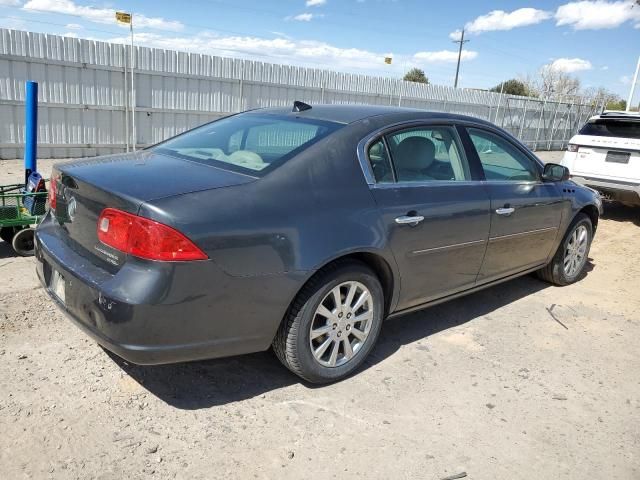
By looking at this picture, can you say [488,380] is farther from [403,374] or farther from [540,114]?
[540,114]

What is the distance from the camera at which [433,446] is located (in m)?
2.74

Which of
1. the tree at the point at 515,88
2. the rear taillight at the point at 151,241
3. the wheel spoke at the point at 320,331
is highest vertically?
the tree at the point at 515,88

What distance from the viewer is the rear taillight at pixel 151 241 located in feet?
7.95

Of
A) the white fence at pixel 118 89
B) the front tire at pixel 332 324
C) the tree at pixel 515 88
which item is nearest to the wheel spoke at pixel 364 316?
the front tire at pixel 332 324

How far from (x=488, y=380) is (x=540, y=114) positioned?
2208 cm

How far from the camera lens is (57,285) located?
295 centimetres

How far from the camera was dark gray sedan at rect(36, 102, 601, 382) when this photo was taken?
2.50 m

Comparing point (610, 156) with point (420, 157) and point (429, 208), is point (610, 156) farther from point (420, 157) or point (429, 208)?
point (429, 208)

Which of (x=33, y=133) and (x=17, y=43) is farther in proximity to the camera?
(x=17, y=43)

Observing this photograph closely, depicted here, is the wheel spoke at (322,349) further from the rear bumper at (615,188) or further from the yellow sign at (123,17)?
the yellow sign at (123,17)

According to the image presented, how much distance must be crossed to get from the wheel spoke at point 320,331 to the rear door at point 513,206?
1558 millimetres

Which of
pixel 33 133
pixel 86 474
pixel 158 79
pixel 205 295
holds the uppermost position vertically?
pixel 158 79

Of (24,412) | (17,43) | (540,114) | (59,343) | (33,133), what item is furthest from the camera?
(540,114)

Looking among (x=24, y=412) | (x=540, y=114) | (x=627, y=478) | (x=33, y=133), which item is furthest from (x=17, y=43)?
(x=540, y=114)
